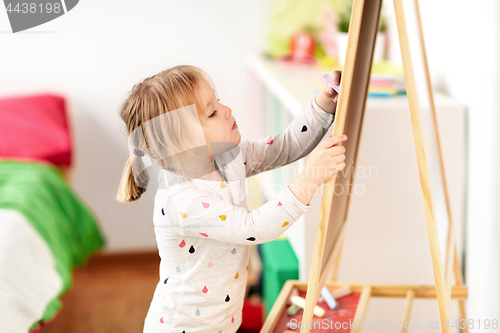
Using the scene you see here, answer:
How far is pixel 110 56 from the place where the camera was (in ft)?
6.86

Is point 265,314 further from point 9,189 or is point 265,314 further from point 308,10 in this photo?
point 308,10

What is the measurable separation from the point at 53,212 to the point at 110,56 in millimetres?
707

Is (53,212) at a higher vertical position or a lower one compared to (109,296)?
higher

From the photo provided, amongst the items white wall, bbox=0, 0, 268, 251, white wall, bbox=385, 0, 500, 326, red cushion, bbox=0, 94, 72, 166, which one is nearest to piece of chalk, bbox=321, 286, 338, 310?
white wall, bbox=385, 0, 500, 326

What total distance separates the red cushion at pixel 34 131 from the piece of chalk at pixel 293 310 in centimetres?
140

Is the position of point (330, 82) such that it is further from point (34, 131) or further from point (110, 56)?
point (34, 131)

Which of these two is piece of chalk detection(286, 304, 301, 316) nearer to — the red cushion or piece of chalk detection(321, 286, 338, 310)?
piece of chalk detection(321, 286, 338, 310)

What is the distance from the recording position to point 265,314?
1611 millimetres

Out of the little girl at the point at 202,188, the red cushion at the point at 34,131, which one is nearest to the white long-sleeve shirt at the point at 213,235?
the little girl at the point at 202,188

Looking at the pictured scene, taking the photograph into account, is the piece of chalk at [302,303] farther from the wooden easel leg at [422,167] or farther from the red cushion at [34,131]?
the red cushion at [34,131]

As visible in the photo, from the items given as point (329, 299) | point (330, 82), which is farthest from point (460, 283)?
point (330, 82)

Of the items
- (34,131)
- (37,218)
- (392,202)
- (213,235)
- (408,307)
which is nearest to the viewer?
(213,235)

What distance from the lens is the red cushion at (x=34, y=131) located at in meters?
2.01

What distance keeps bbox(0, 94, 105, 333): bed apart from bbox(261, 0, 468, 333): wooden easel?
702 mm
